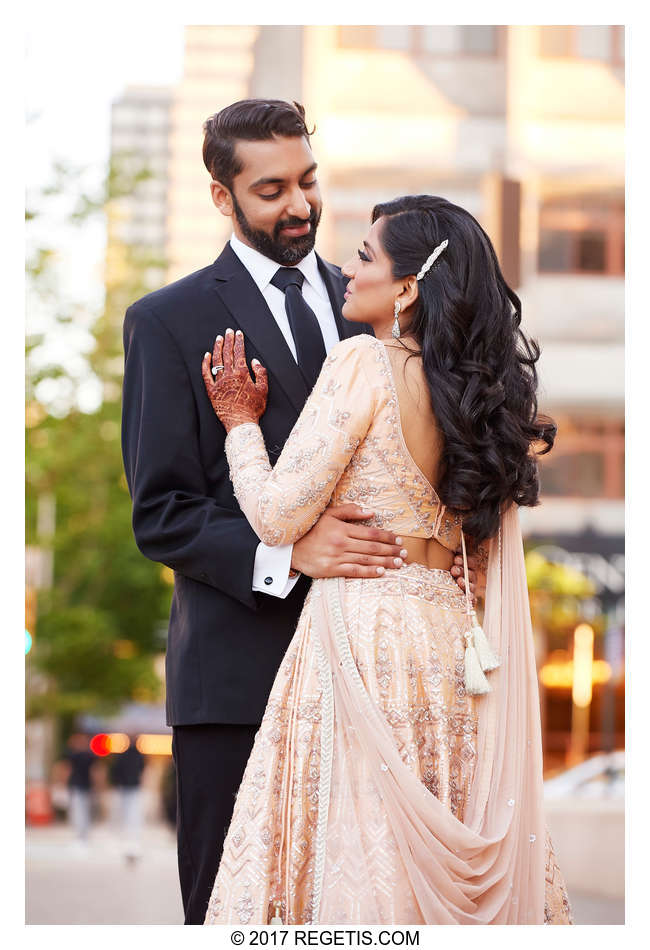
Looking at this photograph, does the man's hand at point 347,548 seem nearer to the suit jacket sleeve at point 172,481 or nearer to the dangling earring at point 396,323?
the suit jacket sleeve at point 172,481

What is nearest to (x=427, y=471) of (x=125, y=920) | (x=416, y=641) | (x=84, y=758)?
(x=416, y=641)

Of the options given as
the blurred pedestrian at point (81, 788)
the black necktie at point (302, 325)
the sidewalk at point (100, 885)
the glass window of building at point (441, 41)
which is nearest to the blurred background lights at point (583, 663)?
the sidewalk at point (100, 885)

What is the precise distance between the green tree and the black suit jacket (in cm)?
961

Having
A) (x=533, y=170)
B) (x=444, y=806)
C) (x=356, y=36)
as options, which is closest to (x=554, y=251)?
(x=533, y=170)

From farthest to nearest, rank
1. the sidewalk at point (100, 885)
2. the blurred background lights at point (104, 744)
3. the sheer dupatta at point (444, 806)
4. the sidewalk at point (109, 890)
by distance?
the blurred background lights at point (104, 744), the sidewalk at point (100, 885), the sidewalk at point (109, 890), the sheer dupatta at point (444, 806)

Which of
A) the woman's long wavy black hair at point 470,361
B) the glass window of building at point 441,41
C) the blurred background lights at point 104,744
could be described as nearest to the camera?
the woman's long wavy black hair at point 470,361

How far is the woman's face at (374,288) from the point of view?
12.6ft

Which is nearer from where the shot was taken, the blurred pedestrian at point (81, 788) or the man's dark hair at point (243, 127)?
the man's dark hair at point (243, 127)

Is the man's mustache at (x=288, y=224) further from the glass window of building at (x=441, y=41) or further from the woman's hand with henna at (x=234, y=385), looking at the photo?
the glass window of building at (x=441, y=41)

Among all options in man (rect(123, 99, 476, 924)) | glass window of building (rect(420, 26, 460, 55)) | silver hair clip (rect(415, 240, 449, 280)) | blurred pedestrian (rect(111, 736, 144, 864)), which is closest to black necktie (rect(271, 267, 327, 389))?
man (rect(123, 99, 476, 924))

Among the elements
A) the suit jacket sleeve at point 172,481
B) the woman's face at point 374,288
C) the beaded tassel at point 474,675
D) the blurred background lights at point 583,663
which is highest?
the woman's face at point 374,288

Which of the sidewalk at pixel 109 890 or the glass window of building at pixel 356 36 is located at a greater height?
the glass window of building at pixel 356 36
